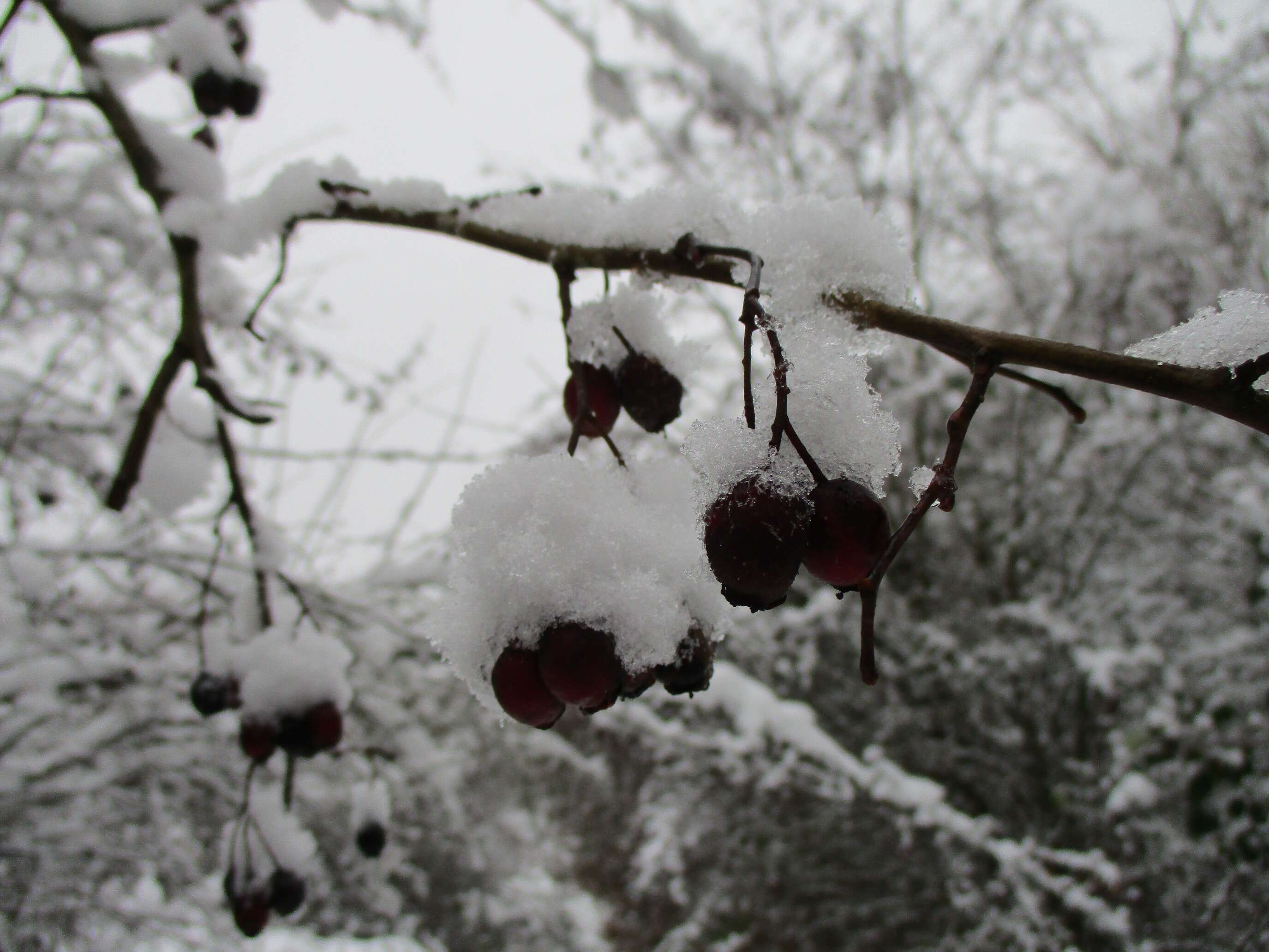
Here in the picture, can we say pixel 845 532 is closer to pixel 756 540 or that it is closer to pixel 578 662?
pixel 756 540

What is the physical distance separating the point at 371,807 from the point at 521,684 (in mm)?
1536

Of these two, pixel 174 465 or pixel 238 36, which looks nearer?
pixel 174 465

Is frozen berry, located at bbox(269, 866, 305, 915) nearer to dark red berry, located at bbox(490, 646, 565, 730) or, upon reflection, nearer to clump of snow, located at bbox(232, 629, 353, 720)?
clump of snow, located at bbox(232, 629, 353, 720)

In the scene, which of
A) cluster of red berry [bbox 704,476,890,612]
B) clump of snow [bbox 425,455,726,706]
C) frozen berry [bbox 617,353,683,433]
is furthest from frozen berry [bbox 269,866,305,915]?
cluster of red berry [bbox 704,476,890,612]

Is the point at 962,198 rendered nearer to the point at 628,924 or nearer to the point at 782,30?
the point at 782,30

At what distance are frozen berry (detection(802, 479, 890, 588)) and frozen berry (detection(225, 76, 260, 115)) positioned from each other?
1693mm

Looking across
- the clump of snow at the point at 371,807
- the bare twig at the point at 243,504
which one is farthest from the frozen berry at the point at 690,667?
the clump of snow at the point at 371,807

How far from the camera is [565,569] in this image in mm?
628

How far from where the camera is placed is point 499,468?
717 mm

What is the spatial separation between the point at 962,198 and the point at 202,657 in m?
6.90

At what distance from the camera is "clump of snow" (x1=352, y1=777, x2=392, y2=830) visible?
1886 millimetres

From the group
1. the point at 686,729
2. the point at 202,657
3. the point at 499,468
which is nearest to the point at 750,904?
the point at 686,729

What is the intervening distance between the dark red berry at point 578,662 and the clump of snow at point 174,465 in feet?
4.75

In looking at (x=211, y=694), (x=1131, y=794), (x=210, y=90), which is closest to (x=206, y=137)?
(x=210, y=90)
